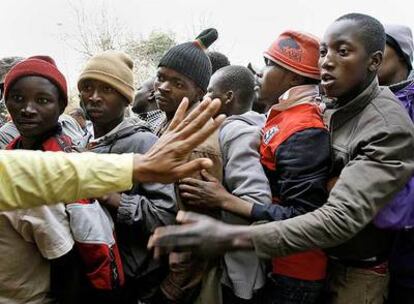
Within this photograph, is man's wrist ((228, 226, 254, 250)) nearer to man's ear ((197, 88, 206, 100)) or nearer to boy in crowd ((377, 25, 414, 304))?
boy in crowd ((377, 25, 414, 304))

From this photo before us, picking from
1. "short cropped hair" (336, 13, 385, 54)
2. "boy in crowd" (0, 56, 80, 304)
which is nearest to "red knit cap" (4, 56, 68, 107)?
"boy in crowd" (0, 56, 80, 304)

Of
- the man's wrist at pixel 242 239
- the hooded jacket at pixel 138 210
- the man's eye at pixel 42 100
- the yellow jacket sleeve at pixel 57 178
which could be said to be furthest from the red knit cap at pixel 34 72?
the man's wrist at pixel 242 239

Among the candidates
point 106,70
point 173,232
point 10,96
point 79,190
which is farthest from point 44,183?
point 106,70

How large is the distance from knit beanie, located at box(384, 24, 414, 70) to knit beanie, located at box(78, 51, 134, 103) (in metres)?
1.52

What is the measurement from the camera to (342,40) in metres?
2.08

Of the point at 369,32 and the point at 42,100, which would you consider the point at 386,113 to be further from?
the point at 42,100

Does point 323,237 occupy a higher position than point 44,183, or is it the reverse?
point 44,183

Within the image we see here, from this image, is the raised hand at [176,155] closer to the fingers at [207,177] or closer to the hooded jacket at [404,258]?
the fingers at [207,177]

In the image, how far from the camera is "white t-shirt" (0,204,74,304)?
79.6 inches

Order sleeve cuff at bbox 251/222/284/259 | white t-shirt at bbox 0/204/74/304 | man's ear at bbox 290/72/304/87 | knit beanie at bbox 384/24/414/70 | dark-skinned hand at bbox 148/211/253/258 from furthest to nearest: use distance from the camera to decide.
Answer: knit beanie at bbox 384/24/414/70 < man's ear at bbox 290/72/304/87 < white t-shirt at bbox 0/204/74/304 < sleeve cuff at bbox 251/222/284/259 < dark-skinned hand at bbox 148/211/253/258

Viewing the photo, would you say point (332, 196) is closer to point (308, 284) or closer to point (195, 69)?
point (308, 284)

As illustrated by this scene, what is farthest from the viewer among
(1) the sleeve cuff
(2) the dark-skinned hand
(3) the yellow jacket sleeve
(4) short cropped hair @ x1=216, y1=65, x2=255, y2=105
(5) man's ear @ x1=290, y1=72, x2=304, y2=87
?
(4) short cropped hair @ x1=216, y1=65, x2=255, y2=105

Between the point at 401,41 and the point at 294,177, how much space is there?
1.22 metres

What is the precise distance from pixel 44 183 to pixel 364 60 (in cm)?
143
